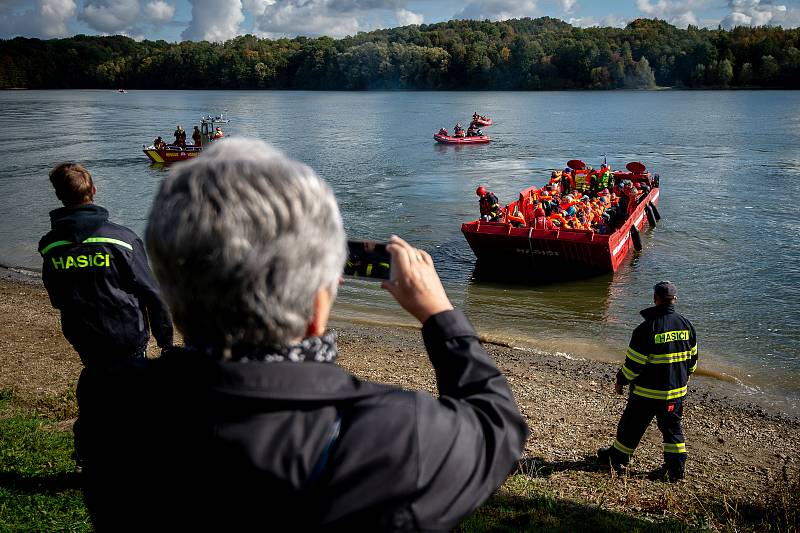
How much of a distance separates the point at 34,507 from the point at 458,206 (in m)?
21.6

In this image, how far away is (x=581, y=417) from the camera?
7.90m

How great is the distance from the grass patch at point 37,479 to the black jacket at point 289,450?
11.0ft

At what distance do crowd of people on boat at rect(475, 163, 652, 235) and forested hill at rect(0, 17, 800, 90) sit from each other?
3726 inches

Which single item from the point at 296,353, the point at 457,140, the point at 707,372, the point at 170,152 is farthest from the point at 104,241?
the point at 457,140

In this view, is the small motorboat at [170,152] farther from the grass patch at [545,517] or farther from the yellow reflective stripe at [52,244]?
the grass patch at [545,517]

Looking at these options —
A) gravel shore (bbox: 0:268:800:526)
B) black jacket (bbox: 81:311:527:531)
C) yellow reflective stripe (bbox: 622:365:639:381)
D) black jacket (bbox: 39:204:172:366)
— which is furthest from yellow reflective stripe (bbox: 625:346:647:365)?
black jacket (bbox: 81:311:527:531)

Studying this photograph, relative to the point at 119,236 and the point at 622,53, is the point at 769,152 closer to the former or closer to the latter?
the point at 119,236

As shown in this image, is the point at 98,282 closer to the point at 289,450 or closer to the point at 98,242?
the point at 98,242

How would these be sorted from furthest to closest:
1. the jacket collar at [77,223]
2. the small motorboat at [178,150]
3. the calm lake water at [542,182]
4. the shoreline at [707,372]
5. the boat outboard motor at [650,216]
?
the small motorboat at [178,150], the boat outboard motor at [650,216], the calm lake water at [542,182], the shoreline at [707,372], the jacket collar at [77,223]

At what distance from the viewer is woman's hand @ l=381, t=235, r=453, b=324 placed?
1.61 metres

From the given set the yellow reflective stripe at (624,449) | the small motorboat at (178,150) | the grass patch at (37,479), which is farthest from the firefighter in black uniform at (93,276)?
the small motorboat at (178,150)

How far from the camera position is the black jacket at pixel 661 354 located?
19.5ft

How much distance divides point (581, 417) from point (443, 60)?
118286mm

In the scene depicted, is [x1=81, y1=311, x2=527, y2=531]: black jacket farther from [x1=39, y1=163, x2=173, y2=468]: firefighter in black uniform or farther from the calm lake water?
the calm lake water
